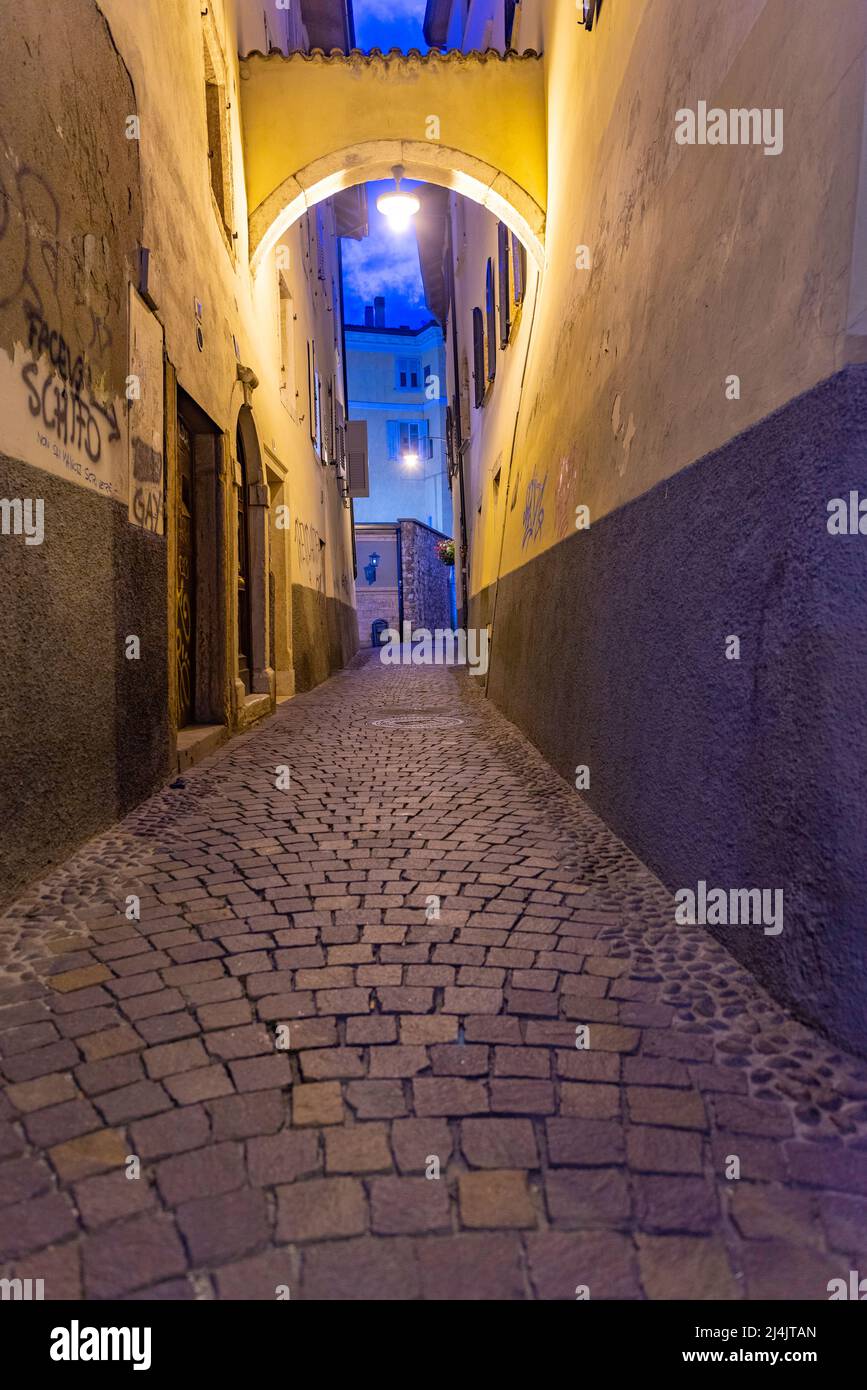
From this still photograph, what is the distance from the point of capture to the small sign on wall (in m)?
4.69

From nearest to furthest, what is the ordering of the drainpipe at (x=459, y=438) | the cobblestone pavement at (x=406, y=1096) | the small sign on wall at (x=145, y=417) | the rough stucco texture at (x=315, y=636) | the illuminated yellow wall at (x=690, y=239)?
the cobblestone pavement at (x=406, y=1096) → the illuminated yellow wall at (x=690, y=239) → the small sign on wall at (x=145, y=417) → the rough stucco texture at (x=315, y=636) → the drainpipe at (x=459, y=438)

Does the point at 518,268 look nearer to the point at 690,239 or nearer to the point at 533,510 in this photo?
the point at 533,510

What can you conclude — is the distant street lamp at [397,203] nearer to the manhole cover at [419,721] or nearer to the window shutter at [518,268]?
the window shutter at [518,268]

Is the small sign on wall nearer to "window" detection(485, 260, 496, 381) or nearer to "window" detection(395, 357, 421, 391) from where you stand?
"window" detection(485, 260, 496, 381)

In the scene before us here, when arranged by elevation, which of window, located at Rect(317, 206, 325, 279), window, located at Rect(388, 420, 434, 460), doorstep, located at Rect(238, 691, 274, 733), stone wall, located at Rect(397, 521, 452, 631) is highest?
window, located at Rect(388, 420, 434, 460)

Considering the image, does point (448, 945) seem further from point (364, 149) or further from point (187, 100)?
point (364, 149)

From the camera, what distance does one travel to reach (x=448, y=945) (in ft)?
8.86

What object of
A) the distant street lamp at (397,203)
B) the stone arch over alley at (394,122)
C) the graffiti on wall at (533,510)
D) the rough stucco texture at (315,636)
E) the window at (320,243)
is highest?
the window at (320,243)

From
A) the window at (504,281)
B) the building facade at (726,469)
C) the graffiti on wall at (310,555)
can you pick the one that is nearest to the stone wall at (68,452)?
the building facade at (726,469)

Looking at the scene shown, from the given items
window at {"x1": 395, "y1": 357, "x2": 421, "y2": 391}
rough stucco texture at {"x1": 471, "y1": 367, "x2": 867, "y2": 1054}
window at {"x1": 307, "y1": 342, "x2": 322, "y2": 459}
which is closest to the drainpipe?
window at {"x1": 307, "y1": 342, "x2": 322, "y2": 459}

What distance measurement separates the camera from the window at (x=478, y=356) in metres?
13.1

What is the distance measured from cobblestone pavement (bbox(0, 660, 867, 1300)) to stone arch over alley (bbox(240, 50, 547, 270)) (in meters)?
7.73

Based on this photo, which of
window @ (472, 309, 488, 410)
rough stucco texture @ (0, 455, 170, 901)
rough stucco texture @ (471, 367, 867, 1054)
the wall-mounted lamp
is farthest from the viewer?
window @ (472, 309, 488, 410)
